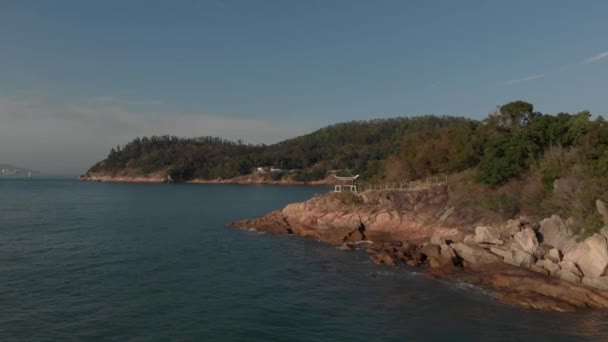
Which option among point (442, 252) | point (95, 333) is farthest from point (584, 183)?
point (95, 333)

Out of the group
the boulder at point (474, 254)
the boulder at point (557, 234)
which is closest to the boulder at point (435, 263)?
the boulder at point (474, 254)

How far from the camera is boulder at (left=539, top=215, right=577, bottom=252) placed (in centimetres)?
3014

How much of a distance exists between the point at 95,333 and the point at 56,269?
13378 millimetres

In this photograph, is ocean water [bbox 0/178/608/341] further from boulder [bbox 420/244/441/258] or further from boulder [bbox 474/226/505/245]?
boulder [bbox 474/226/505/245]

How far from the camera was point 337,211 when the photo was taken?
48.8 metres

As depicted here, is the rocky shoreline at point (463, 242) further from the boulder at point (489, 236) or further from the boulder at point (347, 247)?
the boulder at point (347, 247)

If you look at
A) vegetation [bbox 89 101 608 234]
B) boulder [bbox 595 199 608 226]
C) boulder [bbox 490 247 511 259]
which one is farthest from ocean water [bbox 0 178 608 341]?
vegetation [bbox 89 101 608 234]

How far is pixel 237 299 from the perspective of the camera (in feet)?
82.1

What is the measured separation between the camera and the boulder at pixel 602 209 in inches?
1128

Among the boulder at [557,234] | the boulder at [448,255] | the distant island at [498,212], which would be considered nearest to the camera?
the distant island at [498,212]

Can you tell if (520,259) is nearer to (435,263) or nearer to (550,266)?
(550,266)

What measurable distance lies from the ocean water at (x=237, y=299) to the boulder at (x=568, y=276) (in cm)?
369

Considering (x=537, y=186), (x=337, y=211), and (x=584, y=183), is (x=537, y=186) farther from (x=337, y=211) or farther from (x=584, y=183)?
(x=337, y=211)

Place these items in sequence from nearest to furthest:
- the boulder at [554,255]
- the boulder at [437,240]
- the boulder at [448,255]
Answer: the boulder at [554,255]
the boulder at [448,255]
the boulder at [437,240]
